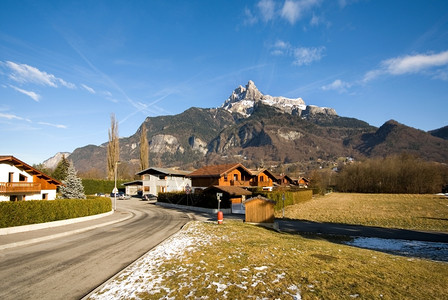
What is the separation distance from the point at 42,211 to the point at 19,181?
1382 cm

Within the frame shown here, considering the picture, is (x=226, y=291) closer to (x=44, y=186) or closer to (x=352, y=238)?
(x=352, y=238)

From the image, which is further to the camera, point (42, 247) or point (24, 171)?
point (24, 171)

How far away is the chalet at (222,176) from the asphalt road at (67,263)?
3303 centimetres

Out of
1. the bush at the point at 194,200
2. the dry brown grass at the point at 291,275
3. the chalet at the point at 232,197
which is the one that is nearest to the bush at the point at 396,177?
the chalet at the point at 232,197

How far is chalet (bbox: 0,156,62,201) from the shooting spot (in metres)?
29.1

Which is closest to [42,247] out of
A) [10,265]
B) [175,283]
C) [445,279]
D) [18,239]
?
[18,239]

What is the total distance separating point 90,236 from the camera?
18.5 metres

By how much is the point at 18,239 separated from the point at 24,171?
67.3ft

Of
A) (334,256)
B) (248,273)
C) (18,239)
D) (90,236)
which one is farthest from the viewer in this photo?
(90,236)

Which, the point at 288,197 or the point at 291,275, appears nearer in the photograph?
the point at 291,275

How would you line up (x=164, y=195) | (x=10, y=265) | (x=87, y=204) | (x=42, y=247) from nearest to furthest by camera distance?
(x=10, y=265), (x=42, y=247), (x=87, y=204), (x=164, y=195)

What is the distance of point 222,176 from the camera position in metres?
51.3

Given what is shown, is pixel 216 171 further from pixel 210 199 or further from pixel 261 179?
pixel 261 179

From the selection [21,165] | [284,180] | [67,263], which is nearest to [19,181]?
[21,165]
